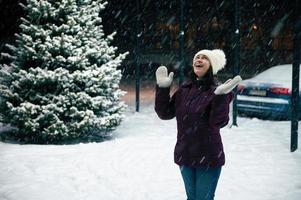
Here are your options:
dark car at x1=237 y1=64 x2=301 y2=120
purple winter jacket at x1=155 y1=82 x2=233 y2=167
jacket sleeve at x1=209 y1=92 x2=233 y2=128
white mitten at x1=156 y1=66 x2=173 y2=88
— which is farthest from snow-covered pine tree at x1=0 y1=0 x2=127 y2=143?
jacket sleeve at x1=209 y1=92 x2=233 y2=128

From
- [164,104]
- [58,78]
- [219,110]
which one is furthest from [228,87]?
[58,78]

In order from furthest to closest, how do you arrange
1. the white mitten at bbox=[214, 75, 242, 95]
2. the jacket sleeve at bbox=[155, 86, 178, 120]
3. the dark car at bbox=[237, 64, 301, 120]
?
the dark car at bbox=[237, 64, 301, 120] → the jacket sleeve at bbox=[155, 86, 178, 120] → the white mitten at bbox=[214, 75, 242, 95]

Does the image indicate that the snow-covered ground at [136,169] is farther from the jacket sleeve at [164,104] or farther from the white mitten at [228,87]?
the white mitten at [228,87]

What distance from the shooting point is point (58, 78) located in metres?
8.20

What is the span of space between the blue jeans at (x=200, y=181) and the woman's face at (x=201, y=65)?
0.84m

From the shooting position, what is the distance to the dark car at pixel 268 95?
1058 cm

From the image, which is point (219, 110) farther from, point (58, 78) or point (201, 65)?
point (58, 78)

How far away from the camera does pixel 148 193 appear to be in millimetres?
5840

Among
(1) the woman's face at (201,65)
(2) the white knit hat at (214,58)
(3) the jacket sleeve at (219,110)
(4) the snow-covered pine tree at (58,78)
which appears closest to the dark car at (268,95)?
(4) the snow-covered pine tree at (58,78)

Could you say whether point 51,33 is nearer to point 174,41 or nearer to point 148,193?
point 148,193

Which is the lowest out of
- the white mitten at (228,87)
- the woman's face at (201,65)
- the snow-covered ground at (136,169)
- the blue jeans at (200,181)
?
the snow-covered ground at (136,169)

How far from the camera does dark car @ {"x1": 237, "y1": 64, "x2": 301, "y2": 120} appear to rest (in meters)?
10.6

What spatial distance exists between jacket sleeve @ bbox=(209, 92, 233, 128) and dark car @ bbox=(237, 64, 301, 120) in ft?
23.7

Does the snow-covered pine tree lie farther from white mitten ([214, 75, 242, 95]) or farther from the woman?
white mitten ([214, 75, 242, 95])
